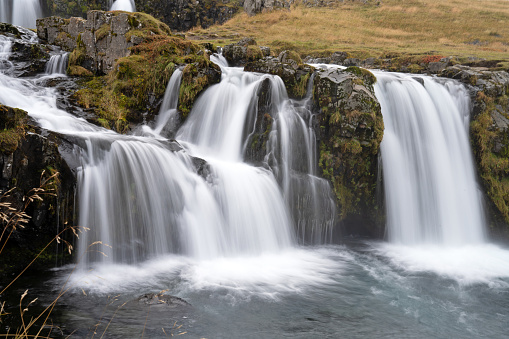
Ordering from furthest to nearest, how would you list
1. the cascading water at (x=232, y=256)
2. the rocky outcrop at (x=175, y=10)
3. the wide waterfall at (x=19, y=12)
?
the rocky outcrop at (x=175, y=10), the wide waterfall at (x=19, y=12), the cascading water at (x=232, y=256)

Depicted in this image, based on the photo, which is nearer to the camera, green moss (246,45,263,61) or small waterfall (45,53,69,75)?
small waterfall (45,53,69,75)

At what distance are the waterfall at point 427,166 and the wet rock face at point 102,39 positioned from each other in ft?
28.8

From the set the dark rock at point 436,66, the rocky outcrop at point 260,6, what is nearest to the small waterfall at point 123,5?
the rocky outcrop at point 260,6

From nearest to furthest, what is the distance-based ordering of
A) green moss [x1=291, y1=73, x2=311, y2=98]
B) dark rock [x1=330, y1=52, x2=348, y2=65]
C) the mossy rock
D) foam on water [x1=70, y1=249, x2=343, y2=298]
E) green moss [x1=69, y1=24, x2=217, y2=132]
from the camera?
the mossy rock
foam on water [x1=70, y1=249, x2=343, y2=298]
green moss [x1=69, y1=24, x2=217, y2=132]
green moss [x1=291, y1=73, x2=311, y2=98]
dark rock [x1=330, y1=52, x2=348, y2=65]

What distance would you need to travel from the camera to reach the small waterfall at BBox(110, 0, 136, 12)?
29.3 meters

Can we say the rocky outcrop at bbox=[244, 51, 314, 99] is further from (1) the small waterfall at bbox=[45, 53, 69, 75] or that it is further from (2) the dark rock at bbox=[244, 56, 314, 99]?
(1) the small waterfall at bbox=[45, 53, 69, 75]

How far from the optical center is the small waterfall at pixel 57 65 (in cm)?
1365

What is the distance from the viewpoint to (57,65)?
13.8 m

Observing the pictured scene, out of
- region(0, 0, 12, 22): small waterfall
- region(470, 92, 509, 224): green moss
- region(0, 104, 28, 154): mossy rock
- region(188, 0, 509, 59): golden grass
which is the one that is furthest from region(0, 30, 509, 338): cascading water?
region(188, 0, 509, 59): golden grass

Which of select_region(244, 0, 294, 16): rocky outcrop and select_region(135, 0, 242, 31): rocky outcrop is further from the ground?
select_region(244, 0, 294, 16): rocky outcrop

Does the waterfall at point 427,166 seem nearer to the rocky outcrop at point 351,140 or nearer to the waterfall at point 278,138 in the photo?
the rocky outcrop at point 351,140

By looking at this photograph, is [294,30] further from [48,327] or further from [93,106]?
[48,327]

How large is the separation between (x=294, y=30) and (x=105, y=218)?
1106 inches

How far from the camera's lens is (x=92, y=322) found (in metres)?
5.25
